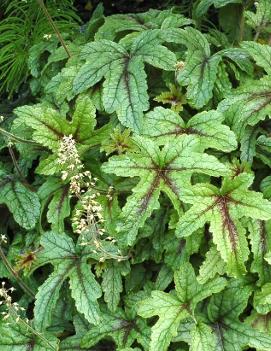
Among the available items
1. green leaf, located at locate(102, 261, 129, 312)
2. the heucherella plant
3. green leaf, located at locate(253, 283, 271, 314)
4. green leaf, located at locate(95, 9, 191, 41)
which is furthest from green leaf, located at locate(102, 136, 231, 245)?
green leaf, located at locate(95, 9, 191, 41)

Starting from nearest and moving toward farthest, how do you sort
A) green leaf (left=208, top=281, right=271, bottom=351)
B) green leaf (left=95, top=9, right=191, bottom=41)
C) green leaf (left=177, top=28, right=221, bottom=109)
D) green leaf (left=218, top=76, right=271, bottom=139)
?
green leaf (left=208, top=281, right=271, bottom=351)
green leaf (left=218, top=76, right=271, bottom=139)
green leaf (left=177, top=28, right=221, bottom=109)
green leaf (left=95, top=9, right=191, bottom=41)

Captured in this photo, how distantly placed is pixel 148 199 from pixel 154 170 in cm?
12

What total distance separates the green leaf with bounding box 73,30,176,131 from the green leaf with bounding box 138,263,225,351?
2.03ft

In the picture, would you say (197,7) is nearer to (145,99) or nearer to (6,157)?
(145,99)

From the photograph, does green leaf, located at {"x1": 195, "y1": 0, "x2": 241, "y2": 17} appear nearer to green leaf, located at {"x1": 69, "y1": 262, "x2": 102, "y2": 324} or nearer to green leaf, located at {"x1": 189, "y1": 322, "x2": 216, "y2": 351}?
green leaf, located at {"x1": 69, "y1": 262, "x2": 102, "y2": 324}

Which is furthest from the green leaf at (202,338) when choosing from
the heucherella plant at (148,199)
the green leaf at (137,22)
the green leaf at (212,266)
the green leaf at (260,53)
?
the green leaf at (137,22)

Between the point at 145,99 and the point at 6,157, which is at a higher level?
the point at 145,99


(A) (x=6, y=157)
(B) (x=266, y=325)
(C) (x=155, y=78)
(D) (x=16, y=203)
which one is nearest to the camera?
(B) (x=266, y=325)

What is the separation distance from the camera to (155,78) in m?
2.70

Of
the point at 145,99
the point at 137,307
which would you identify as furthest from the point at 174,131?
the point at 137,307

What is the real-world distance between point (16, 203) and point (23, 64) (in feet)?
2.90

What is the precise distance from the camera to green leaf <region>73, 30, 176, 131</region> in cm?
229

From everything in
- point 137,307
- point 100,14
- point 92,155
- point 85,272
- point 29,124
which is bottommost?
point 137,307

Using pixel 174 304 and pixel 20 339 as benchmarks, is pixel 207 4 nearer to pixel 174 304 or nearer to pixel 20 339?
pixel 174 304
